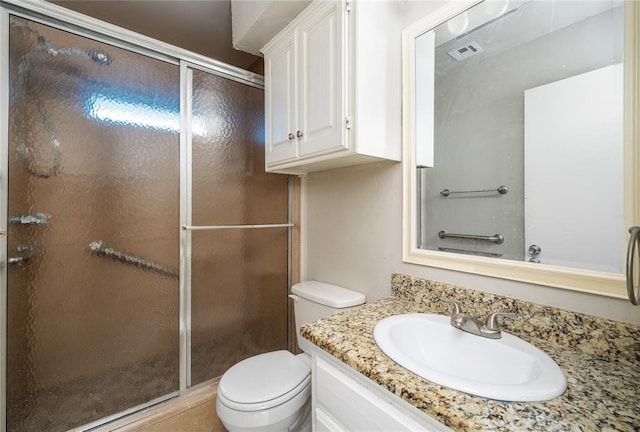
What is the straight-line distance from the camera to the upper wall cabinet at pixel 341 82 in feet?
3.43

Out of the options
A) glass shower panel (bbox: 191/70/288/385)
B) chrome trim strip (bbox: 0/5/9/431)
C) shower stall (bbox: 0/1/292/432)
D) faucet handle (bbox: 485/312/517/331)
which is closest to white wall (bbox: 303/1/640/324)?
faucet handle (bbox: 485/312/517/331)

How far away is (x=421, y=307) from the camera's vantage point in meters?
1.08

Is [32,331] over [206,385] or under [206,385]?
over

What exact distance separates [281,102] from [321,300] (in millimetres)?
1030

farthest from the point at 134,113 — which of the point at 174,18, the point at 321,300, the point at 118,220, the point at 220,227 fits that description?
the point at 321,300

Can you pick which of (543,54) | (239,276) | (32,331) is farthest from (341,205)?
(32,331)

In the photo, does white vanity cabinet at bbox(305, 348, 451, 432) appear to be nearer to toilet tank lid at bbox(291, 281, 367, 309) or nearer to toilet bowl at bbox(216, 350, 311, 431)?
toilet bowl at bbox(216, 350, 311, 431)

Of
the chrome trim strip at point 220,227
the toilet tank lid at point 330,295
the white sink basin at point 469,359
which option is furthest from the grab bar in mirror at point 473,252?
the chrome trim strip at point 220,227

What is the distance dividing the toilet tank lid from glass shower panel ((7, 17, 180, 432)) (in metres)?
0.72

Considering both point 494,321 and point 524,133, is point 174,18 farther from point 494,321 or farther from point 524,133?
point 494,321

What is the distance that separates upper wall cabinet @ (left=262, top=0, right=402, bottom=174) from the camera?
3.43 feet

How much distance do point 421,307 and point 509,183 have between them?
1.84ft

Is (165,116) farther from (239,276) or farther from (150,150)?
(239,276)

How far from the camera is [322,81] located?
1146 mm
